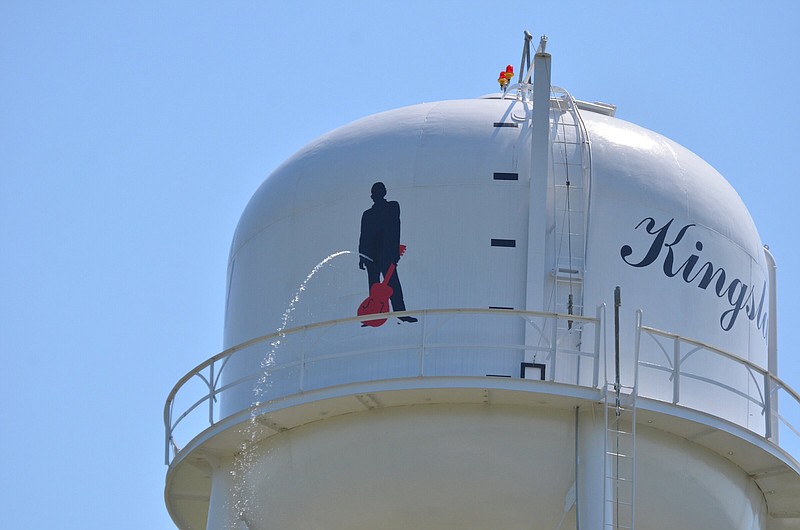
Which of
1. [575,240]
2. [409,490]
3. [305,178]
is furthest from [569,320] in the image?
[305,178]

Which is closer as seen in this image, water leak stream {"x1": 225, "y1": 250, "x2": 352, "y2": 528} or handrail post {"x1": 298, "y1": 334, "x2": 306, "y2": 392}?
handrail post {"x1": 298, "y1": 334, "x2": 306, "y2": 392}

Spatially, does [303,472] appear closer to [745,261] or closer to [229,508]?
[229,508]

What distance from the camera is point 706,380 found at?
21.4 m

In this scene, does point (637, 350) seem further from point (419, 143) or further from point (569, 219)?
point (419, 143)

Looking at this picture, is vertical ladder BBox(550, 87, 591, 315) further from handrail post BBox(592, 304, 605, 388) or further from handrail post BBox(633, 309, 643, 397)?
handrail post BBox(633, 309, 643, 397)

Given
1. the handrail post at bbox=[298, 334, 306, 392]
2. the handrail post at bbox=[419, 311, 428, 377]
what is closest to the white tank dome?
the handrail post at bbox=[419, 311, 428, 377]

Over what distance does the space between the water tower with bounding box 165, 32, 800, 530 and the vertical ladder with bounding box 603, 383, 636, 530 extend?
1.3 inches

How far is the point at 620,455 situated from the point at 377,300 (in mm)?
3698

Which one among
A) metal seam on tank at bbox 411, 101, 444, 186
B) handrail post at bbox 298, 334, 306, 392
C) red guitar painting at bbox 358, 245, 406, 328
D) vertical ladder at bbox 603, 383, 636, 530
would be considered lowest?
vertical ladder at bbox 603, 383, 636, 530

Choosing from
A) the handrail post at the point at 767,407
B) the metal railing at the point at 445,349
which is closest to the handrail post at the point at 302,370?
the metal railing at the point at 445,349

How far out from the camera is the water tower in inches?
822

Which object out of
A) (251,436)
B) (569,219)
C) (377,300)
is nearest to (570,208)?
(569,219)

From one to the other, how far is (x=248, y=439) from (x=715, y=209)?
23.3 ft

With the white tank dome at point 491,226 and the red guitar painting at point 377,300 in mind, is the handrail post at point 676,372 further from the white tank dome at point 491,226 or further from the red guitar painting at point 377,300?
the red guitar painting at point 377,300
